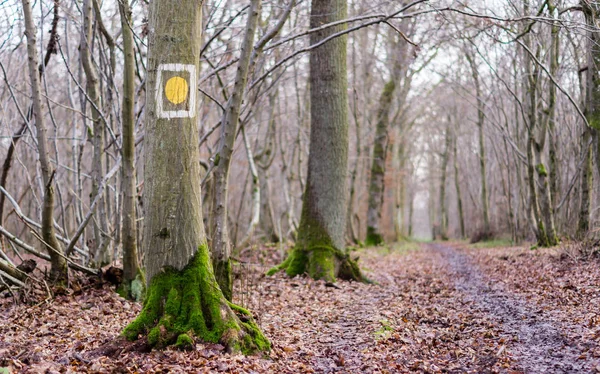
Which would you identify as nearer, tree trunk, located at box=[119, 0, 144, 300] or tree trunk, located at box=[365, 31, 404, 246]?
tree trunk, located at box=[119, 0, 144, 300]

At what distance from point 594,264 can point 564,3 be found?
5.68m

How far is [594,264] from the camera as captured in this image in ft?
28.1

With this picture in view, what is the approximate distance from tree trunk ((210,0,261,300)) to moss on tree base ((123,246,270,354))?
1089mm

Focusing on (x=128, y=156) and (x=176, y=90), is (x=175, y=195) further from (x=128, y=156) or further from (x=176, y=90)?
(x=128, y=156)

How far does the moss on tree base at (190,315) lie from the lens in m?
4.30

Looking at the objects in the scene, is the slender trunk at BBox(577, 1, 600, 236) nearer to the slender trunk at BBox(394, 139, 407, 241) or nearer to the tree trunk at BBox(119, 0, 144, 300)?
the tree trunk at BBox(119, 0, 144, 300)

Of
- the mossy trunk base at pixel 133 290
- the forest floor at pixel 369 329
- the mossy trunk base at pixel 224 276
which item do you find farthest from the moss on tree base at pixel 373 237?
the mossy trunk base at pixel 224 276

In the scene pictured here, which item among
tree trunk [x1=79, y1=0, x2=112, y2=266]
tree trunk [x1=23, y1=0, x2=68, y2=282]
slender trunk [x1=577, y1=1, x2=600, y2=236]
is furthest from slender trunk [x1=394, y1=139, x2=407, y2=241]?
tree trunk [x1=23, y1=0, x2=68, y2=282]

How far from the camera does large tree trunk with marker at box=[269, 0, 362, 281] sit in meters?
9.75

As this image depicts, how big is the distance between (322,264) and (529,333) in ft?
14.7

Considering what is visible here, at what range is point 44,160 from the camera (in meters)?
6.23

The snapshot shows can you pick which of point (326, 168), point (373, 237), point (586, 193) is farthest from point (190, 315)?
point (373, 237)

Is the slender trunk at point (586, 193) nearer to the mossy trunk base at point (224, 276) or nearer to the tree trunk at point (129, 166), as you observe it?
the mossy trunk base at point (224, 276)

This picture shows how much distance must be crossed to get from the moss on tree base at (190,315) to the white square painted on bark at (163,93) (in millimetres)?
1199
